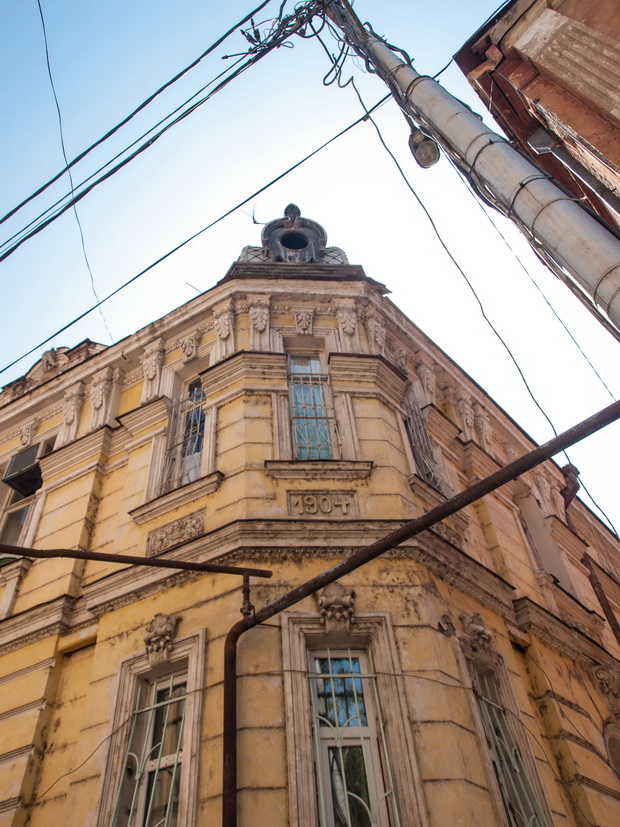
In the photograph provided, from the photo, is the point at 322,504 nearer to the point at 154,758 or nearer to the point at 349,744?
the point at 349,744

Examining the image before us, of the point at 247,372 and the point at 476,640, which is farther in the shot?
the point at 247,372

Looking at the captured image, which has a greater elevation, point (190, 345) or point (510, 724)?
point (190, 345)

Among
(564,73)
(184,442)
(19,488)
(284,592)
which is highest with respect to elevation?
(19,488)

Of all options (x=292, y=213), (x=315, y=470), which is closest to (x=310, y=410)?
(x=315, y=470)

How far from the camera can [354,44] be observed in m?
7.47

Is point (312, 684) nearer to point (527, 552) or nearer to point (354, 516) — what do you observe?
point (354, 516)

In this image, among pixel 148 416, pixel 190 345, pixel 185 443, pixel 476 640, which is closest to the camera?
pixel 476 640

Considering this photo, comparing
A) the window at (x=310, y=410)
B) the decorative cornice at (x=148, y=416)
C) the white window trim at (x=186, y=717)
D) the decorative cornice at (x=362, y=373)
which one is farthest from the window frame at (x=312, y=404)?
the white window trim at (x=186, y=717)

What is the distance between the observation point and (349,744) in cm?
628

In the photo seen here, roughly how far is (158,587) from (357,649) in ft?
8.67

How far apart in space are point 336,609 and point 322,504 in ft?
5.08

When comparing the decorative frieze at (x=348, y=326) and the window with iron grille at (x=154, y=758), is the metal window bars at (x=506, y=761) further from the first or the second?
the decorative frieze at (x=348, y=326)

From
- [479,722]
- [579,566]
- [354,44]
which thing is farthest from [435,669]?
[579,566]

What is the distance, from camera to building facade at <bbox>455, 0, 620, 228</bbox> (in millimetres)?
6688
